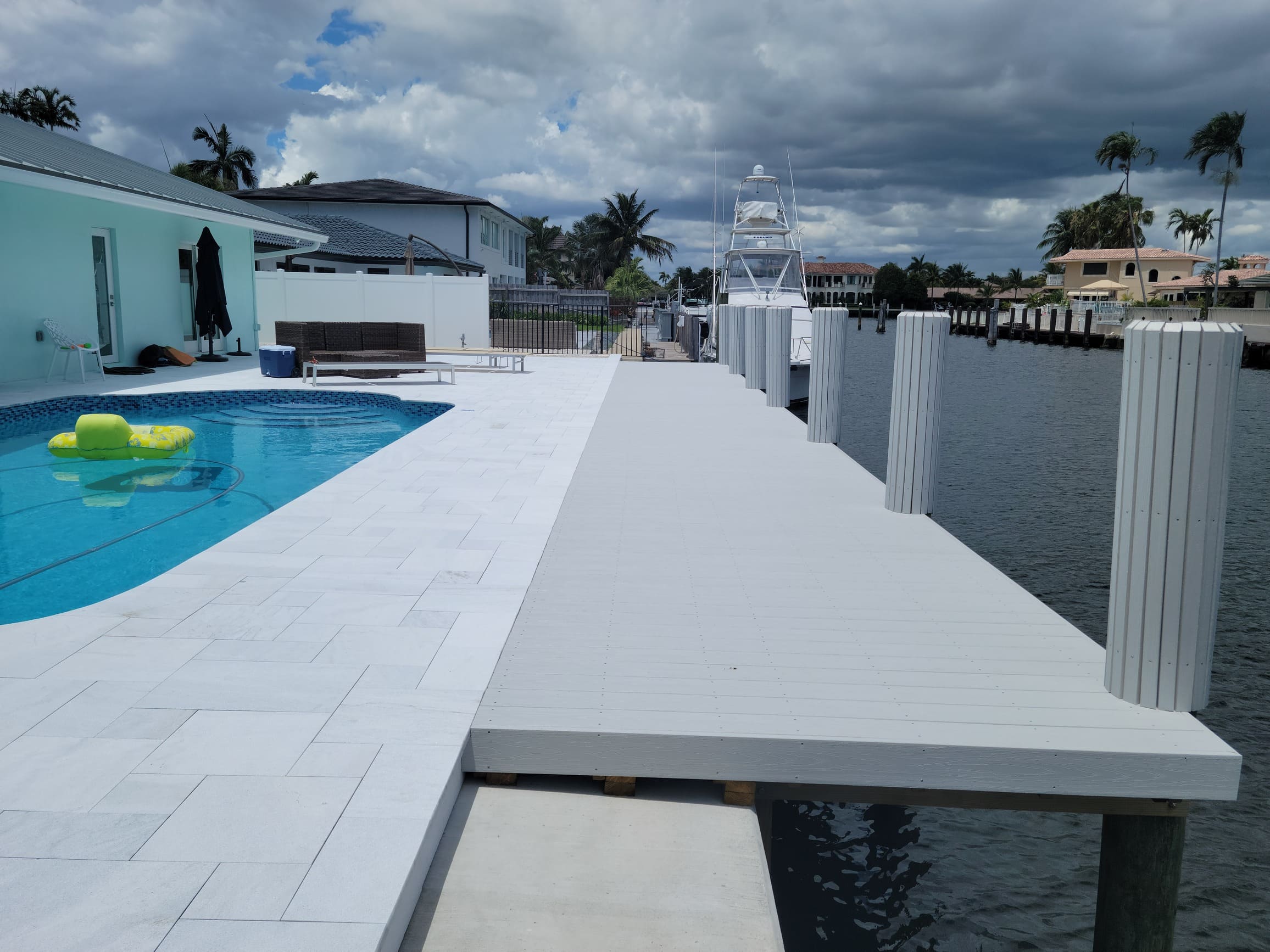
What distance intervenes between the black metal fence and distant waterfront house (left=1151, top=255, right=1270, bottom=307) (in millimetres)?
41916

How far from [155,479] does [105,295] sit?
835 centimetres

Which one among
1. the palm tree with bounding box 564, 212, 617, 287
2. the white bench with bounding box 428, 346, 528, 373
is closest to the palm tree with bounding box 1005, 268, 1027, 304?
the palm tree with bounding box 564, 212, 617, 287

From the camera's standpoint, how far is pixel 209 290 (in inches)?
680

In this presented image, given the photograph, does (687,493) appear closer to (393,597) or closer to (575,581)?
(575,581)

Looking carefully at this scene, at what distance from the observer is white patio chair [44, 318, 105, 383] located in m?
13.4

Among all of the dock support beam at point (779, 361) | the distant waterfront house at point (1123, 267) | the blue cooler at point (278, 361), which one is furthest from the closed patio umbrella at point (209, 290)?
the distant waterfront house at point (1123, 267)

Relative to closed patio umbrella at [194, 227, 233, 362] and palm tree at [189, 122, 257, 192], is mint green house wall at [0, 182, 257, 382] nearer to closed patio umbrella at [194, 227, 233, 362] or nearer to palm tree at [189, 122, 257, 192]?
closed patio umbrella at [194, 227, 233, 362]

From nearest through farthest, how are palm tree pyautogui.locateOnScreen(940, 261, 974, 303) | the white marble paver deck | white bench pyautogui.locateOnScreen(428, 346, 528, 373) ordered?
the white marble paver deck, white bench pyautogui.locateOnScreen(428, 346, 528, 373), palm tree pyautogui.locateOnScreen(940, 261, 974, 303)

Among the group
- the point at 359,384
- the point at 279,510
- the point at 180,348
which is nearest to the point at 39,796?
the point at 279,510

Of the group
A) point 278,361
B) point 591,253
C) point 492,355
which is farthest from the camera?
point 591,253

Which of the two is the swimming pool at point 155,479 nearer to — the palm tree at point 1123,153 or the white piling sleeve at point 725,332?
the white piling sleeve at point 725,332

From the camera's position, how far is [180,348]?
710 inches

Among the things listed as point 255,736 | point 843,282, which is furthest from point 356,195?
point 843,282

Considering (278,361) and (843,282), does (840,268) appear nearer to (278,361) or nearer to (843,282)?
(843,282)
